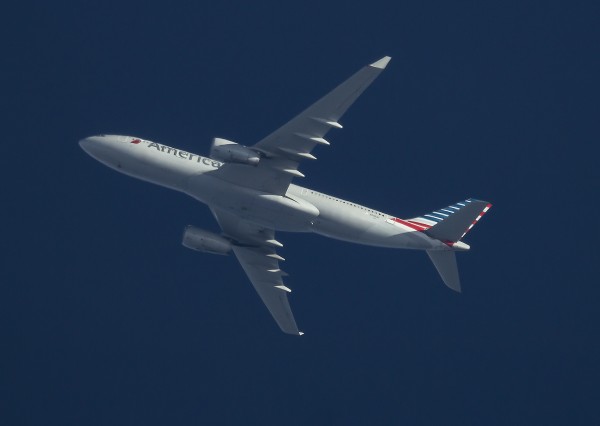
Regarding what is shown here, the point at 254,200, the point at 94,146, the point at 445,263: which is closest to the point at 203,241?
the point at 254,200

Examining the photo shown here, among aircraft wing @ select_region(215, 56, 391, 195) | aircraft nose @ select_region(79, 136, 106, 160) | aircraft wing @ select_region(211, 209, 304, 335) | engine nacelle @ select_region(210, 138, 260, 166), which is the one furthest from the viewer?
aircraft wing @ select_region(211, 209, 304, 335)

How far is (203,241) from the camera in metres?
77.2

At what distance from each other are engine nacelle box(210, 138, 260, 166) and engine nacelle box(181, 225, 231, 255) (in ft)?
32.9

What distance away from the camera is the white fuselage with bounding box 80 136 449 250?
2795 inches

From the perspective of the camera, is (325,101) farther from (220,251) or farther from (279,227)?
(220,251)

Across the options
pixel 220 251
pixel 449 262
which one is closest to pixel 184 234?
pixel 220 251

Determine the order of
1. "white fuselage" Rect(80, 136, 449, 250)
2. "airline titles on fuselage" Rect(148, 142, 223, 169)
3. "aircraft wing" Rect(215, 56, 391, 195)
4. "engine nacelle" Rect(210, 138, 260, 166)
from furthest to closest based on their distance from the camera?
"airline titles on fuselage" Rect(148, 142, 223, 169) → "white fuselage" Rect(80, 136, 449, 250) → "engine nacelle" Rect(210, 138, 260, 166) → "aircraft wing" Rect(215, 56, 391, 195)

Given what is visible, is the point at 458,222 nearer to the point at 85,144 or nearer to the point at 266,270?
the point at 266,270

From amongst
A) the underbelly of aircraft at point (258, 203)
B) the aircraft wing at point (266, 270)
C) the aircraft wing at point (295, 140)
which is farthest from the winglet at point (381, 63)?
the aircraft wing at point (266, 270)

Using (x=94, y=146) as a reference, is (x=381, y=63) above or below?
above

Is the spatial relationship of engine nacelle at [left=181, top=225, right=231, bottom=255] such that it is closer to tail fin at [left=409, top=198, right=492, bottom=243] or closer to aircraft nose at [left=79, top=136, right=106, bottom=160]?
aircraft nose at [left=79, top=136, right=106, bottom=160]

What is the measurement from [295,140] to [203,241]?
13.0m

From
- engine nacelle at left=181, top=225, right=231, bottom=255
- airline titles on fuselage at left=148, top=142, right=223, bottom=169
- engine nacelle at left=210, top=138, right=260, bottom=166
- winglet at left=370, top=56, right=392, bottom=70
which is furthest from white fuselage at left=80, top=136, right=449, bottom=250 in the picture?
winglet at left=370, top=56, right=392, bottom=70

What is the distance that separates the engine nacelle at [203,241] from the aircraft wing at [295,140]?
783 cm
